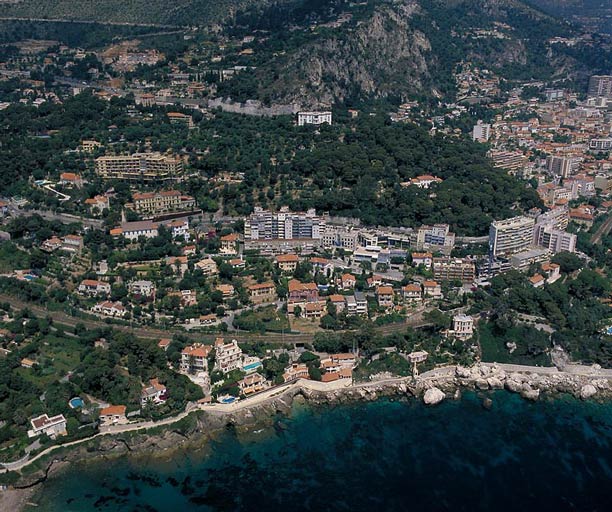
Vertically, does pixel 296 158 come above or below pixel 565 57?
below

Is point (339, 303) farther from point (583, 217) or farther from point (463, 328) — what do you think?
point (583, 217)

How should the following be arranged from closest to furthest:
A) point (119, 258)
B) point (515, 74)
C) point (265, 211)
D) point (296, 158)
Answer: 1. point (119, 258)
2. point (265, 211)
3. point (296, 158)
4. point (515, 74)

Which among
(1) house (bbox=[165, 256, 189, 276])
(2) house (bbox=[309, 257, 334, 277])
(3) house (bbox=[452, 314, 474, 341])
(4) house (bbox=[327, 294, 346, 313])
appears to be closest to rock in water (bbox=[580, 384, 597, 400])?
(3) house (bbox=[452, 314, 474, 341])

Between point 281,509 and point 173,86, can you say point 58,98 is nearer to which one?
point 173,86

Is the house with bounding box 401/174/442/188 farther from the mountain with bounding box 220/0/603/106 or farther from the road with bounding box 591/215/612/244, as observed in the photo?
the mountain with bounding box 220/0/603/106

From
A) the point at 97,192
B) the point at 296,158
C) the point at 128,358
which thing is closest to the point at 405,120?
the point at 296,158

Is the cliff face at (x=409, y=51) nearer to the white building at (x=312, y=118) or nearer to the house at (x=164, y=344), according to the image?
the white building at (x=312, y=118)

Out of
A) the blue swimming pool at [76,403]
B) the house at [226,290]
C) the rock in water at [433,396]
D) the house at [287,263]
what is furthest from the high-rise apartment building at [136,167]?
the rock in water at [433,396]
